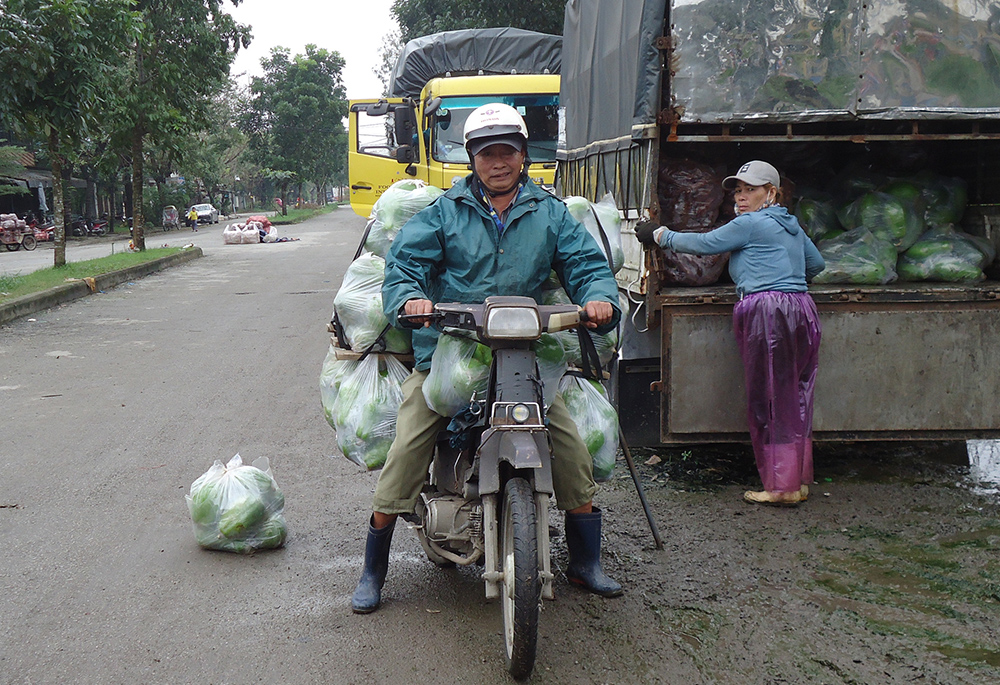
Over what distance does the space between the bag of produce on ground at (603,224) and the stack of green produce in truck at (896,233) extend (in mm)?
1754

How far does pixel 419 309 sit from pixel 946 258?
3.86 metres

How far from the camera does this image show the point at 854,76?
5.04 meters

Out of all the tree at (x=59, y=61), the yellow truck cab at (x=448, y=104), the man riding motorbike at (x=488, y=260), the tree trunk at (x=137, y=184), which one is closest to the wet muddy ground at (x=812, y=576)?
the man riding motorbike at (x=488, y=260)

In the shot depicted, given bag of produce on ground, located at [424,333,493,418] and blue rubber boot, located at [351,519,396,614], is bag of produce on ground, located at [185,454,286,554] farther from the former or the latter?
bag of produce on ground, located at [424,333,493,418]

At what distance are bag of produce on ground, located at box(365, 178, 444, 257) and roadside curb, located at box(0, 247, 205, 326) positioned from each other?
8843 mm

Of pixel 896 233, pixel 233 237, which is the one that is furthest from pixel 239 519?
pixel 233 237

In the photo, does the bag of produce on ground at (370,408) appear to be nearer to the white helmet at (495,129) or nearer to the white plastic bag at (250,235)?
the white helmet at (495,129)

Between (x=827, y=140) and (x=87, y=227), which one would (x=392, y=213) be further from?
(x=87, y=227)

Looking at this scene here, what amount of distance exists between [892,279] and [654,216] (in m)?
1.53

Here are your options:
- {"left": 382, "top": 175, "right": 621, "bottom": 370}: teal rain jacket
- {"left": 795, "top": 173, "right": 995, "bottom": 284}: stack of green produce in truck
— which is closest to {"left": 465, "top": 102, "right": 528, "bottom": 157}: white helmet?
{"left": 382, "top": 175, "right": 621, "bottom": 370}: teal rain jacket

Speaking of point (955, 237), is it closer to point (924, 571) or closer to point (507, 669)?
point (924, 571)

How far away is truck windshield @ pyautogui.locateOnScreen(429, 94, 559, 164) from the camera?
1217 centimetres

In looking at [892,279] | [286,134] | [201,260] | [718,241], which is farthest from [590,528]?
[286,134]

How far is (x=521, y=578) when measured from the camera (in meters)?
2.87
